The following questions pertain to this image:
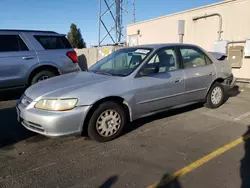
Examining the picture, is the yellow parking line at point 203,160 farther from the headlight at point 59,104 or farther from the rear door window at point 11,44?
the rear door window at point 11,44

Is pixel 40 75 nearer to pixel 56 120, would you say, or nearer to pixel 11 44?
pixel 11 44

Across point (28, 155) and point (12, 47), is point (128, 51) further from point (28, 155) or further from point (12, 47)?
point (12, 47)

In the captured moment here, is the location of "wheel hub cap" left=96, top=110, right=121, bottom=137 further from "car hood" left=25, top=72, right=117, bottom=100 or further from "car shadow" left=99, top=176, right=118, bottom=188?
"car shadow" left=99, top=176, right=118, bottom=188

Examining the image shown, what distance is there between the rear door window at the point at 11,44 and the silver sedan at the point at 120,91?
9.04ft

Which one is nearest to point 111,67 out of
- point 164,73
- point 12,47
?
point 164,73

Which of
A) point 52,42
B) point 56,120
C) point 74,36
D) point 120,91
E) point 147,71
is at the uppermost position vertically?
point 74,36

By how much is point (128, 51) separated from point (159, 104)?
128 centimetres

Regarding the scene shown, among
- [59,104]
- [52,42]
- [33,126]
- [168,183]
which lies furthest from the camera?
[52,42]

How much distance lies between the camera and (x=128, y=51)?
4.59m

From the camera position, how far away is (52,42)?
6.83m

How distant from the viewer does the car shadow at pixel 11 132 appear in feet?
12.1

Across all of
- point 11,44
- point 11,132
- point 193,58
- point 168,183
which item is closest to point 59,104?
point 11,132

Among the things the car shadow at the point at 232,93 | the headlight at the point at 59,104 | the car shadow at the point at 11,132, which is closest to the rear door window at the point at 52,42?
the car shadow at the point at 11,132

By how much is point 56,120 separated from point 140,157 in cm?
125
